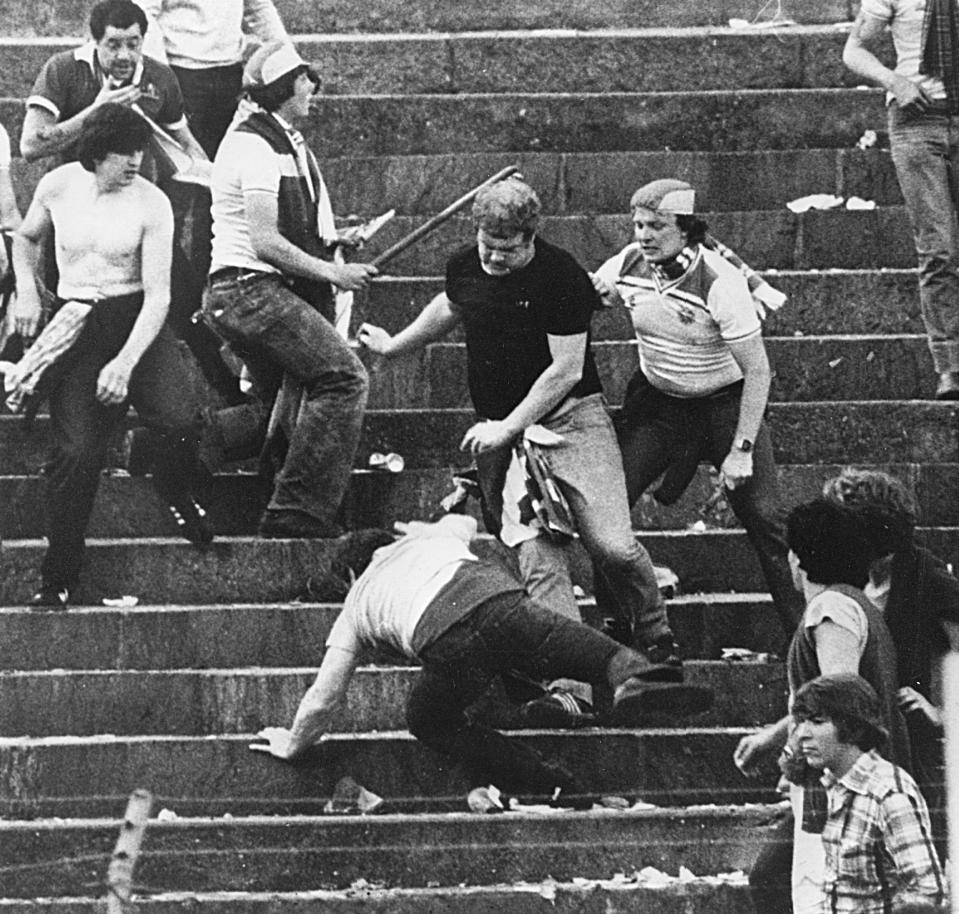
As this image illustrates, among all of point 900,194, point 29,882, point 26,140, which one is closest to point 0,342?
point 26,140

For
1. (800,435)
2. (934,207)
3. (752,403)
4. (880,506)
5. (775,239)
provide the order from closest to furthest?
(880,506) → (752,403) → (800,435) → (934,207) → (775,239)

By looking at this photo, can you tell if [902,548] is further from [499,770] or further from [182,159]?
[182,159]

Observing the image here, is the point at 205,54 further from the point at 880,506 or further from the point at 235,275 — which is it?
the point at 880,506

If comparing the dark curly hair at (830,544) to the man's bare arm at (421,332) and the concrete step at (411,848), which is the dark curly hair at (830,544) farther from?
the man's bare arm at (421,332)

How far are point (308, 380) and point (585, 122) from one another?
3.32m

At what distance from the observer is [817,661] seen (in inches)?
328

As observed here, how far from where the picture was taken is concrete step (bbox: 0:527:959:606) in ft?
35.1

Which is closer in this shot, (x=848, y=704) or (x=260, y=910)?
(x=848, y=704)

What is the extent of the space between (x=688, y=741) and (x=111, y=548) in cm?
238

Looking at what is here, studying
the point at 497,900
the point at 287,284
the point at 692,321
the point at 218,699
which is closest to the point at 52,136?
the point at 287,284

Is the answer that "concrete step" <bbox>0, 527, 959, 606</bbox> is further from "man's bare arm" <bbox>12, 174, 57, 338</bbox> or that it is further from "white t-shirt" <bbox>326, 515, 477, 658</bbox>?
"white t-shirt" <bbox>326, 515, 477, 658</bbox>

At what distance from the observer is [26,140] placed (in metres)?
11.6

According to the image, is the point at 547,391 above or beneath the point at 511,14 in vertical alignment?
above

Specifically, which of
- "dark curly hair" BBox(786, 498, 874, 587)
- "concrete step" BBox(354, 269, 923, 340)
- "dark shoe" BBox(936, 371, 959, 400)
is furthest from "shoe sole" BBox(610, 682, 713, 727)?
"concrete step" BBox(354, 269, 923, 340)
